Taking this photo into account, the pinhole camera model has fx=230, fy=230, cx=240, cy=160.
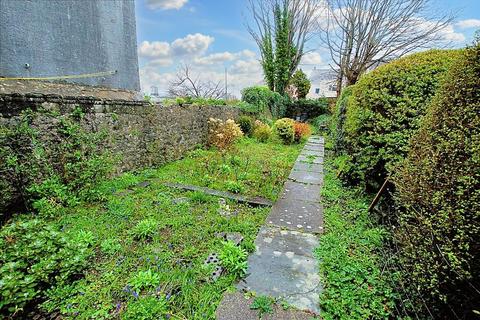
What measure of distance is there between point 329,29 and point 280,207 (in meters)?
15.9

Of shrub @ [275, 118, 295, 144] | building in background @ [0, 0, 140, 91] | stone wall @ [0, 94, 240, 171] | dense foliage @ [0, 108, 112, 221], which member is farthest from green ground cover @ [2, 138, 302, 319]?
shrub @ [275, 118, 295, 144]

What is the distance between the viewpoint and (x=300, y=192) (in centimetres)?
416

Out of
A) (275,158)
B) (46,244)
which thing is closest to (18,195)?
(46,244)

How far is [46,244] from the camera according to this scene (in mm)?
1975

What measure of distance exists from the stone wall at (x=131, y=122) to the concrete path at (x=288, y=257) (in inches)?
126

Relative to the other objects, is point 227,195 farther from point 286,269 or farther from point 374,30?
point 374,30

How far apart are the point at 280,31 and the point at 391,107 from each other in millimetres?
15171

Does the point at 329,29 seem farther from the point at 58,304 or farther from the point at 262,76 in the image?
the point at 58,304

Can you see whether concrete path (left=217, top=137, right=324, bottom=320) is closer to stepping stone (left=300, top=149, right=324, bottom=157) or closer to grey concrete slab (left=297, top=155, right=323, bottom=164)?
grey concrete slab (left=297, top=155, right=323, bottom=164)

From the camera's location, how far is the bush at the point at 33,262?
1.59 meters

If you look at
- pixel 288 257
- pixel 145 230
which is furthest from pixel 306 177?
pixel 145 230

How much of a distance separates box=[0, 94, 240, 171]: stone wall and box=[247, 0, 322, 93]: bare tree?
10723 mm

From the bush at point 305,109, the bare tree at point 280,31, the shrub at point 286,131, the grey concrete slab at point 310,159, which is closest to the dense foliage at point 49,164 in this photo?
the grey concrete slab at point 310,159

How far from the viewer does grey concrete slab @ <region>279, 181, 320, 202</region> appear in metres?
3.91
